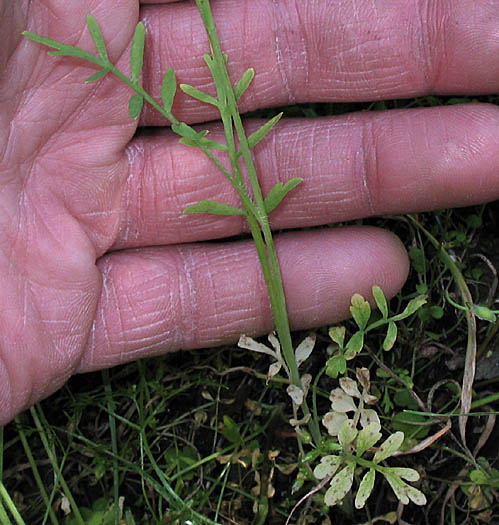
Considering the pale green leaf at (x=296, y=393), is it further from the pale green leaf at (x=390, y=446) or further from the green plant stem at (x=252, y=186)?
the pale green leaf at (x=390, y=446)

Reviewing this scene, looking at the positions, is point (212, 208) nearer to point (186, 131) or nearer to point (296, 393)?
point (186, 131)

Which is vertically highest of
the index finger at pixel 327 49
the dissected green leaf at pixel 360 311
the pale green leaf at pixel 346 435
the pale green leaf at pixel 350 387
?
the index finger at pixel 327 49

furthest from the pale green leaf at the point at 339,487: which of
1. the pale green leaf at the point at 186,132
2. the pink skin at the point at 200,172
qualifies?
the pale green leaf at the point at 186,132

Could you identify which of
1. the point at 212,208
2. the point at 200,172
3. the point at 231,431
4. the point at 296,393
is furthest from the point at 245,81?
the point at 231,431

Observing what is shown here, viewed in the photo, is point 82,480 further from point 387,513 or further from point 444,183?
point 444,183

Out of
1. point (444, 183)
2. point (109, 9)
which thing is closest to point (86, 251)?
point (109, 9)

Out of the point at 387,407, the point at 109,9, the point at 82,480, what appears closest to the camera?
the point at 109,9

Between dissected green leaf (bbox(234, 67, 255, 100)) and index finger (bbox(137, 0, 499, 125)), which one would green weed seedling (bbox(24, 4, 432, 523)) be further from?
index finger (bbox(137, 0, 499, 125))
